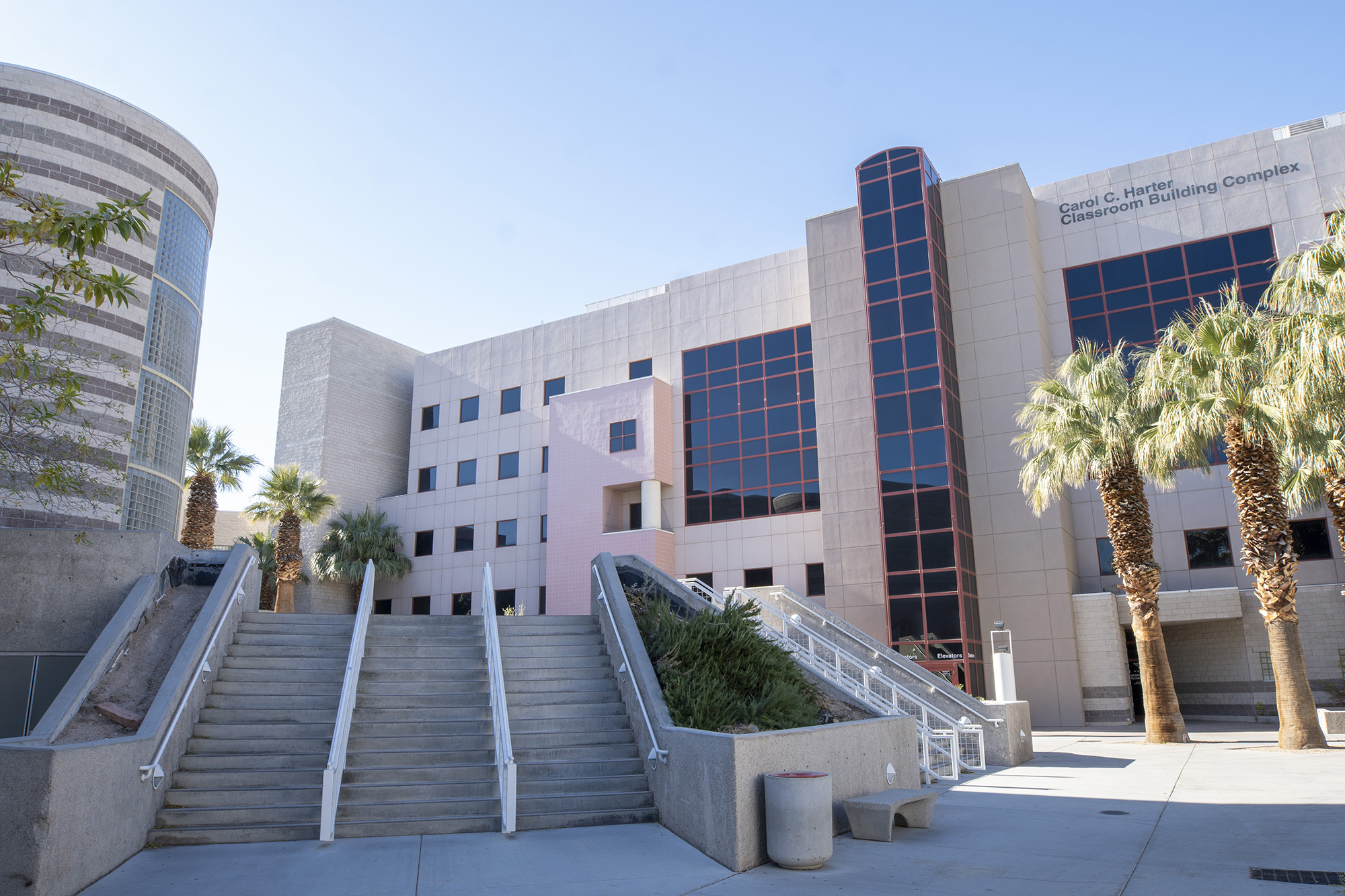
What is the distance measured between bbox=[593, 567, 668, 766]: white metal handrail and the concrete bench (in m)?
2.10

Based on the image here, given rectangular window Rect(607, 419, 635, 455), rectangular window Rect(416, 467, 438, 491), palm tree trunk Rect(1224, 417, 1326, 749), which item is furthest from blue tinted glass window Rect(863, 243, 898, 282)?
rectangular window Rect(416, 467, 438, 491)

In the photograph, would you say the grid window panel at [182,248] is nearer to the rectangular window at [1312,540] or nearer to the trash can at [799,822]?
the trash can at [799,822]

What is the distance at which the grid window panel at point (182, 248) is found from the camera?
1872cm

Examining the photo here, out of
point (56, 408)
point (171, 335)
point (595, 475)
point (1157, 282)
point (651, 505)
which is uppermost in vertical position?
point (1157, 282)

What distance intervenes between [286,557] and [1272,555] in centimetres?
3323

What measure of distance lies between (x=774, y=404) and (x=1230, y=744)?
61.0ft

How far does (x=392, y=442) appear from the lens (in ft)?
145

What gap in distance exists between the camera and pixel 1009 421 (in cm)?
2891

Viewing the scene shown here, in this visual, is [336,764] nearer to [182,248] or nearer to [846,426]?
[182,248]

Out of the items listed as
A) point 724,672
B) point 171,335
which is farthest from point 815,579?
point 171,335

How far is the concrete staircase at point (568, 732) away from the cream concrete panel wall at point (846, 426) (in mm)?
16120

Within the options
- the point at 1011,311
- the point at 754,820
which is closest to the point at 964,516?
the point at 1011,311

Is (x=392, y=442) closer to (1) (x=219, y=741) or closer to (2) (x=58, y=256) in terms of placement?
(2) (x=58, y=256)

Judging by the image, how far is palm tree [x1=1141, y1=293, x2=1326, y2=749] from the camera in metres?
16.8
